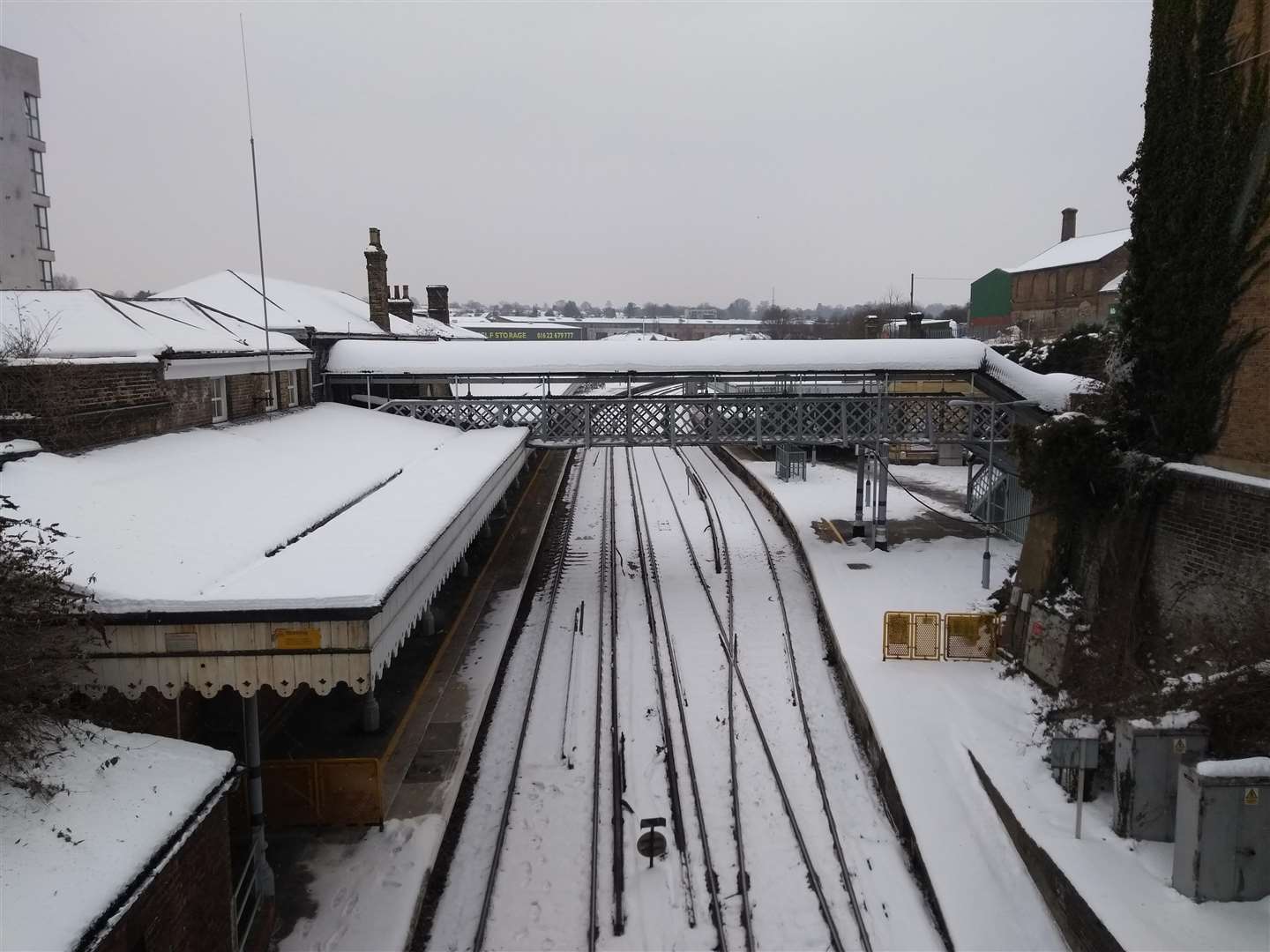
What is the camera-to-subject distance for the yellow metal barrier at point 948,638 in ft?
49.4

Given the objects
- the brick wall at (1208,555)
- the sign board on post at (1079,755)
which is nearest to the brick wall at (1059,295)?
the brick wall at (1208,555)

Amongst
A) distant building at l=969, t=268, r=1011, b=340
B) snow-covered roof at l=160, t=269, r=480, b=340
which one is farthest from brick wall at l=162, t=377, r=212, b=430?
distant building at l=969, t=268, r=1011, b=340

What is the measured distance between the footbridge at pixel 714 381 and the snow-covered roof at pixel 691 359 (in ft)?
0.09

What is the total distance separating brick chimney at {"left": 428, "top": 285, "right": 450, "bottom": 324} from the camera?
49312 millimetres

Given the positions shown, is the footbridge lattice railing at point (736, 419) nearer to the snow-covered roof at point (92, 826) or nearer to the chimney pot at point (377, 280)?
the chimney pot at point (377, 280)

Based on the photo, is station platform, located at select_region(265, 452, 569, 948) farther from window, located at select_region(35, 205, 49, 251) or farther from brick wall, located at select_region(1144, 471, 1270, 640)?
window, located at select_region(35, 205, 49, 251)

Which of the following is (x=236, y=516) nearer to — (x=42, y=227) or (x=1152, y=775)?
(x=1152, y=775)

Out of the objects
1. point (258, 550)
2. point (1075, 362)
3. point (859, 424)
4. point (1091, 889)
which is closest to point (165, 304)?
point (258, 550)

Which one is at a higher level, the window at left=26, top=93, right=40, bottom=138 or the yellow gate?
the window at left=26, top=93, right=40, bottom=138

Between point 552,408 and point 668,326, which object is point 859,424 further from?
point 668,326

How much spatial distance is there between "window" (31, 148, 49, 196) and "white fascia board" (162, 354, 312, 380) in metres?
26.9

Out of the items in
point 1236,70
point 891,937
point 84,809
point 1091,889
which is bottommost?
point 891,937

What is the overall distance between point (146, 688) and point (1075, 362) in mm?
24264

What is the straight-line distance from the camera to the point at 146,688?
319 inches
